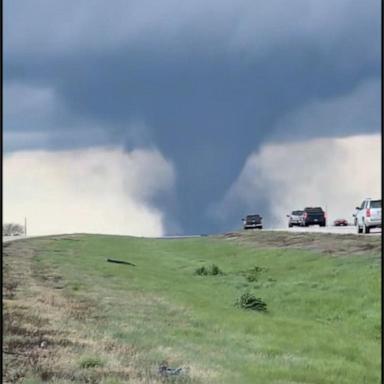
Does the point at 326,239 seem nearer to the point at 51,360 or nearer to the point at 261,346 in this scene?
the point at 261,346

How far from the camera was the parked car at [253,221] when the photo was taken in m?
96.9

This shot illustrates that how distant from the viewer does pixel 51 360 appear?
10688mm

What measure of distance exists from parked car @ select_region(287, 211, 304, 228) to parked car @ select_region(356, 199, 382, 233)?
34.9 m

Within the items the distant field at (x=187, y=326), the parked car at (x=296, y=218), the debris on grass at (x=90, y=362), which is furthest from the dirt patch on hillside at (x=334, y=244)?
the parked car at (x=296, y=218)

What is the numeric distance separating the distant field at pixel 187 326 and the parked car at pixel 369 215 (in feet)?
60.0

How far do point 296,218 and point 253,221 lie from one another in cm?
950

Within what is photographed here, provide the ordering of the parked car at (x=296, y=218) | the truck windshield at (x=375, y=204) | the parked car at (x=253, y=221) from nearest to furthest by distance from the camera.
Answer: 1. the truck windshield at (x=375, y=204)
2. the parked car at (x=296, y=218)
3. the parked car at (x=253, y=221)

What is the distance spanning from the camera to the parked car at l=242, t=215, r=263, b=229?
96875mm

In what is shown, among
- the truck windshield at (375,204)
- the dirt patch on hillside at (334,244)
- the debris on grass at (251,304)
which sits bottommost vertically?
the debris on grass at (251,304)

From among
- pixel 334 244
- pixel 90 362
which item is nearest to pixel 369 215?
pixel 334 244

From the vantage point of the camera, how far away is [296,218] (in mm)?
88312

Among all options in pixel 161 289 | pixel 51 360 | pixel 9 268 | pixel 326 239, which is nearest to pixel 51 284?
pixel 161 289

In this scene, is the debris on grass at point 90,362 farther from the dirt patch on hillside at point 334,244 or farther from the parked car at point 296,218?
the parked car at point 296,218

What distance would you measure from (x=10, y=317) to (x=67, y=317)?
3.53ft
